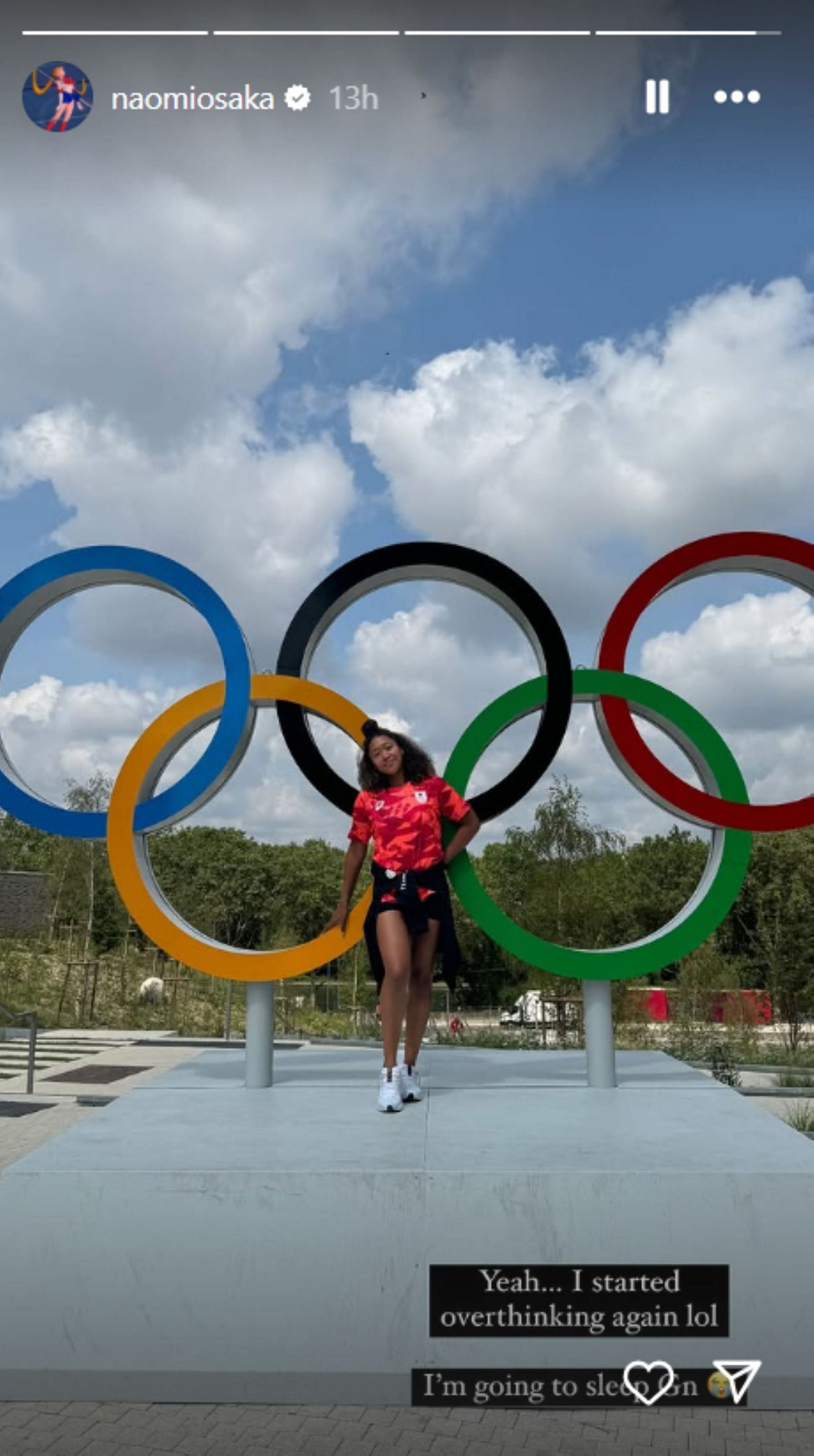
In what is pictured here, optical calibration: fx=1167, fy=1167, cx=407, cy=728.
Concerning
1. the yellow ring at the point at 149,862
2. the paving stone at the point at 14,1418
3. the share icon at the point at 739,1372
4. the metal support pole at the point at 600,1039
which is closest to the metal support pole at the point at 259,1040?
the yellow ring at the point at 149,862

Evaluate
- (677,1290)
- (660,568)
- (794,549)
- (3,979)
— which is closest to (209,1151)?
(677,1290)

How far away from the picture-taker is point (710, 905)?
20.0 feet

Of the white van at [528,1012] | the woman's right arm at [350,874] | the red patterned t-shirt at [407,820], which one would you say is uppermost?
the red patterned t-shirt at [407,820]

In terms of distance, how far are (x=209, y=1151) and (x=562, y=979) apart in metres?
12.8

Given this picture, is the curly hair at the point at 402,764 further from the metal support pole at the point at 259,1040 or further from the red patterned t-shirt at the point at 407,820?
the metal support pole at the point at 259,1040

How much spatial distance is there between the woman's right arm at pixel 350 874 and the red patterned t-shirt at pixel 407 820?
0.04 meters

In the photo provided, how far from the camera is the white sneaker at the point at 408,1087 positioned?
5715 mm

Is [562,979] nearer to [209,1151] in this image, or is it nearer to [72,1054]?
[72,1054]

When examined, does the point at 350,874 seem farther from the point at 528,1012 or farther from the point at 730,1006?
the point at 528,1012

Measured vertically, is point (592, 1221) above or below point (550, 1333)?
above

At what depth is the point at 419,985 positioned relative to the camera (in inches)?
235

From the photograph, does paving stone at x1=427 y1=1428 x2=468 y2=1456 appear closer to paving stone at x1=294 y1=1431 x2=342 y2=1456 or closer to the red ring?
paving stone at x1=294 y1=1431 x2=342 y2=1456

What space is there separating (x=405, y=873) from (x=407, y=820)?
0.86 ft

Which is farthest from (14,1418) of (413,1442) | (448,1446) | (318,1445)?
(448,1446)
